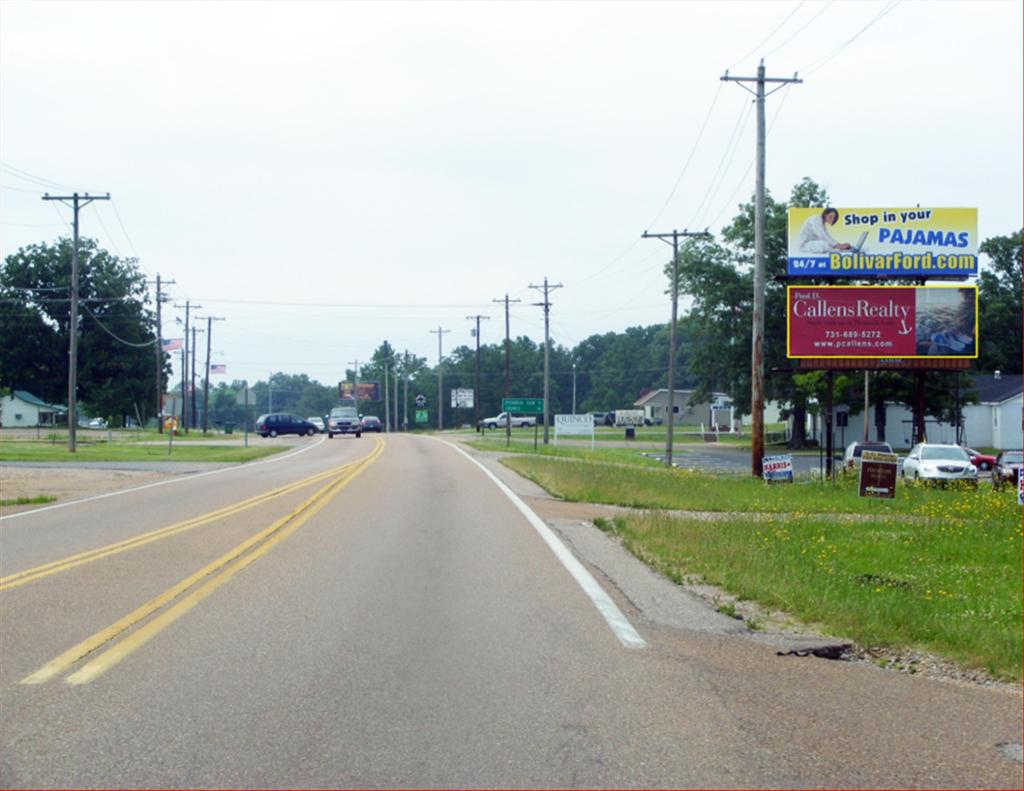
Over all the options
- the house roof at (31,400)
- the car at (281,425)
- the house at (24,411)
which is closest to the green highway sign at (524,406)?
the car at (281,425)

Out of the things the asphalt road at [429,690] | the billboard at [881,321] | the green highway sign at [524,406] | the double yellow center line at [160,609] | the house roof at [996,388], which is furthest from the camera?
the house roof at [996,388]

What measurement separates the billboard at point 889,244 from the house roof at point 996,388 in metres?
27.8

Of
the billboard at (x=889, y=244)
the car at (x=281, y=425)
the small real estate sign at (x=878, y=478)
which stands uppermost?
the billboard at (x=889, y=244)

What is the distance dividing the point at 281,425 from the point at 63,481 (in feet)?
161

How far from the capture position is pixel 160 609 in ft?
35.3

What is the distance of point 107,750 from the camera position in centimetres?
633

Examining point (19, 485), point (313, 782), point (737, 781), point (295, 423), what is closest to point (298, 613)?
point (313, 782)

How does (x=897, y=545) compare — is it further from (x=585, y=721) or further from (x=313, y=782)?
(x=313, y=782)

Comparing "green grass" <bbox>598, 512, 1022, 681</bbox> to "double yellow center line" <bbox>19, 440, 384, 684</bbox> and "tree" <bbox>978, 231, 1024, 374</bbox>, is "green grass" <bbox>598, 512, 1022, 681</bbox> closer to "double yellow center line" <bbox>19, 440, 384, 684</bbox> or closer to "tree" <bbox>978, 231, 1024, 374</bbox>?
"double yellow center line" <bbox>19, 440, 384, 684</bbox>

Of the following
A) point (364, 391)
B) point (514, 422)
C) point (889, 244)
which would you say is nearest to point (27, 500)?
point (889, 244)

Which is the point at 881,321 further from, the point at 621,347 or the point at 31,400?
the point at 621,347

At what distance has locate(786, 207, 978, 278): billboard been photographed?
4041 cm

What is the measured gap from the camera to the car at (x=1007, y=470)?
3328cm

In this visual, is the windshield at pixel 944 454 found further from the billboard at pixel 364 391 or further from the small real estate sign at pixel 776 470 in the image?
the billboard at pixel 364 391
